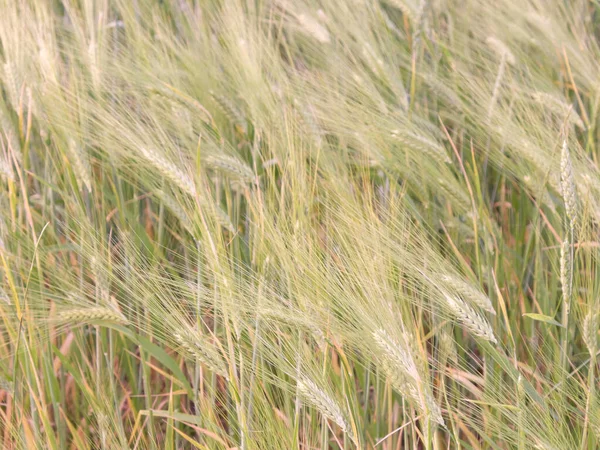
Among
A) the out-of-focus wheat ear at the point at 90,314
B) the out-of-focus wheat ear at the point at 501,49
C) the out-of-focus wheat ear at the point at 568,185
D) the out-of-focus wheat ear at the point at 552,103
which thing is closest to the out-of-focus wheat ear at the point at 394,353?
the out-of-focus wheat ear at the point at 568,185

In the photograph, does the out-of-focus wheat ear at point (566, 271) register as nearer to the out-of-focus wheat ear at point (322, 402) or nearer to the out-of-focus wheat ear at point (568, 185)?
the out-of-focus wheat ear at point (568, 185)

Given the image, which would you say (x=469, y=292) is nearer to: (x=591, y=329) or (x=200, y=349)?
(x=591, y=329)

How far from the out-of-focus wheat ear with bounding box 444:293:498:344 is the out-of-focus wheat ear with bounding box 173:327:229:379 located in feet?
0.92

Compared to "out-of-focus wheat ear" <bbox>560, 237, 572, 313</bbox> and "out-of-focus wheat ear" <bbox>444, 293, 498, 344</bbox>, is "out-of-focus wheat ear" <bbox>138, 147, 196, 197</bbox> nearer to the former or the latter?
"out-of-focus wheat ear" <bbox>444, 293, 498, 344</bbox>

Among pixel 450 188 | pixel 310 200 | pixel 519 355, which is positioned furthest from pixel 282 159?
pixel 519 355

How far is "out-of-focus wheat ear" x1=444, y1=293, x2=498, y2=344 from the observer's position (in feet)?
2.68

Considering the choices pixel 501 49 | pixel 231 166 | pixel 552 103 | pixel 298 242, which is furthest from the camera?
pixel 501 49

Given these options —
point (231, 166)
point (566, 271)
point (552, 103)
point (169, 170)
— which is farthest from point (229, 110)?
point (566, 271)

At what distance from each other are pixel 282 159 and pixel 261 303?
0.32m

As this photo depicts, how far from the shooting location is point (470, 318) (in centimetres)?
Result: 82

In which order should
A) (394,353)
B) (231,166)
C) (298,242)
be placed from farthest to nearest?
1. (231,166)
2. (298,242)
3. (394,353)

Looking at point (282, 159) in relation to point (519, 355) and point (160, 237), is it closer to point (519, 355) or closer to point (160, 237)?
point (160, 237)

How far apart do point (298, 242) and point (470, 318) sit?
0.75 ft

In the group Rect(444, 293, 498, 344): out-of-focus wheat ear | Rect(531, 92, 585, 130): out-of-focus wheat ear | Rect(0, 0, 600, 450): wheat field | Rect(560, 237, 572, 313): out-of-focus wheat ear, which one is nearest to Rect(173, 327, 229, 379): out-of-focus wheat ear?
Rect(0, 0, 600, 450): wheat field
